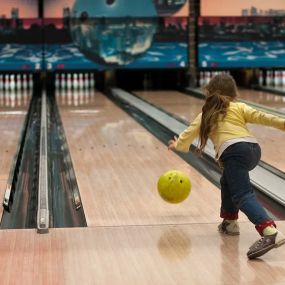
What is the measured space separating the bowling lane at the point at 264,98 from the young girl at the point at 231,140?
581 cm

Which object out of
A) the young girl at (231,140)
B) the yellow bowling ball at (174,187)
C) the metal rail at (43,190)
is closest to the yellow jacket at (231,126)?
the young girl at (231,140)

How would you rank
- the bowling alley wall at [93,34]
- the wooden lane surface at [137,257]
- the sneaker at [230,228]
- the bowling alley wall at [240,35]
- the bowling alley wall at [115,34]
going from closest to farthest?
the wooden lane surface at [137,257] → the sneaker at [230,228] → the bowling alley wall at [93,34] → the bowling alley wall at [115,34] → the bowling alley wall at [240,35]

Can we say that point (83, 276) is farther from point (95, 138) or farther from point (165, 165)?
point (95, 138)

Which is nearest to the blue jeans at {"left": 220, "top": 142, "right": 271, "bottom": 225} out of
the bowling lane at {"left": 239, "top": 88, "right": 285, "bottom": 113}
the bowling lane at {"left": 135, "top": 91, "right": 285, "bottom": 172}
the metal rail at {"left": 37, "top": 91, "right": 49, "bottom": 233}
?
the metal rail at {"left": 37, "top": 91, "right": 49, "bottom": 233}

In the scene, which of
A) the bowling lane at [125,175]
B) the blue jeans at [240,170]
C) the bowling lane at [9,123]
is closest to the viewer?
the blue jeans at [240,170]

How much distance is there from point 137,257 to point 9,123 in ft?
16.6

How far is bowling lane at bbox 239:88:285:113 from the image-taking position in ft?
32.1

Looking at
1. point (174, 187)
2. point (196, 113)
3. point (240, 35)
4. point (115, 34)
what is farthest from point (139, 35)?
point (174, 187)

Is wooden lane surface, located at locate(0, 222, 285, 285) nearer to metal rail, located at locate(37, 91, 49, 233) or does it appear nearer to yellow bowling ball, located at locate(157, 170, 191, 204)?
metal rail, located at locate(37, 91, 49, 233)

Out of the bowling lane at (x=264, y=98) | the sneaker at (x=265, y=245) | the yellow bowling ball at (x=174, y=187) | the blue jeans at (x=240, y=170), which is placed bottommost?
the bowling lane at (x=264, y=98)

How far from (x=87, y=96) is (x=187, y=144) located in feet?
26.2

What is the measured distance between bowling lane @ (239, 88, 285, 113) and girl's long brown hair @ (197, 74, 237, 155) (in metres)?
5.82

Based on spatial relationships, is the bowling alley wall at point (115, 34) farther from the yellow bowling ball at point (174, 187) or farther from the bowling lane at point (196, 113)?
the yellow bowling ball at point (174, 187)

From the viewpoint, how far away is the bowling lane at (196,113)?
5892 mm
